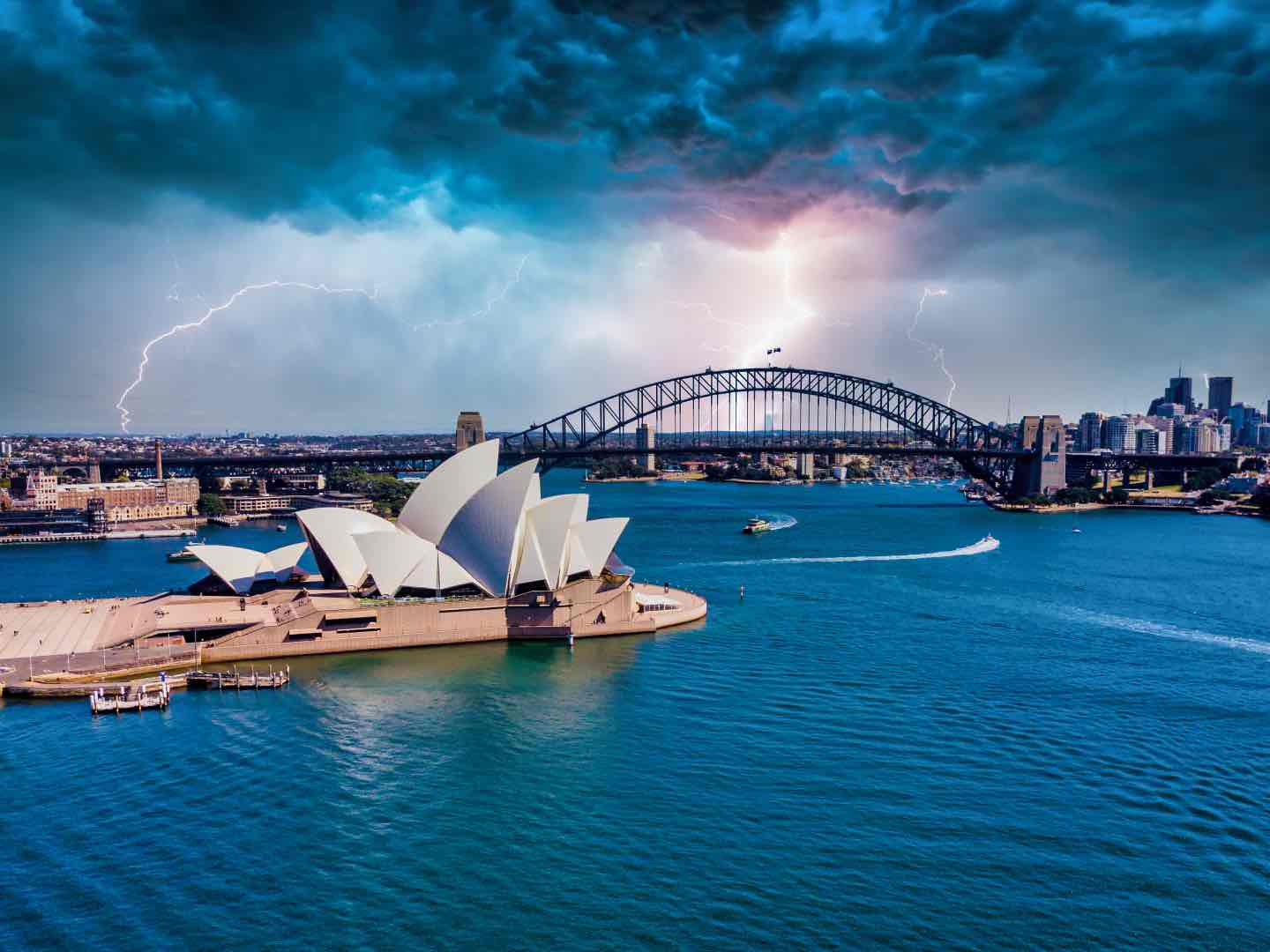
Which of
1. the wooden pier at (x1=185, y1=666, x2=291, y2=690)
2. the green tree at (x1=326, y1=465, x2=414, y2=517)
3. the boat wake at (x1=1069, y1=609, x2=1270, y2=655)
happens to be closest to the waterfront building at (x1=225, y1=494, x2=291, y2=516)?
the green tree at (x1=326, y1=465, x2=414, y2=517)

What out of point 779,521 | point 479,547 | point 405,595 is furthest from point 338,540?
point 779,521

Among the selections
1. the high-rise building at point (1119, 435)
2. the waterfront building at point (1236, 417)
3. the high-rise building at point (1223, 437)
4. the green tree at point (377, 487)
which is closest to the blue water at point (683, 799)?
the green tree at point (377, 487)

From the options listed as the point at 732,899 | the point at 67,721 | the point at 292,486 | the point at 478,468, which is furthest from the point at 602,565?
the point at 292,486

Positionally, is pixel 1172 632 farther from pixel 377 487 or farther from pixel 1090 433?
pixel 1090 433

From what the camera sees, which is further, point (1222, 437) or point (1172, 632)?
point (1222, 437)

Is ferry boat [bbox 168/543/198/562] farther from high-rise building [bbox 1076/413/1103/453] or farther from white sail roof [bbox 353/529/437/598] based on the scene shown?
high-rise building [bbox 1076/413/1103/453]

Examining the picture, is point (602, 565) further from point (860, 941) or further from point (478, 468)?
point (860, 941)
